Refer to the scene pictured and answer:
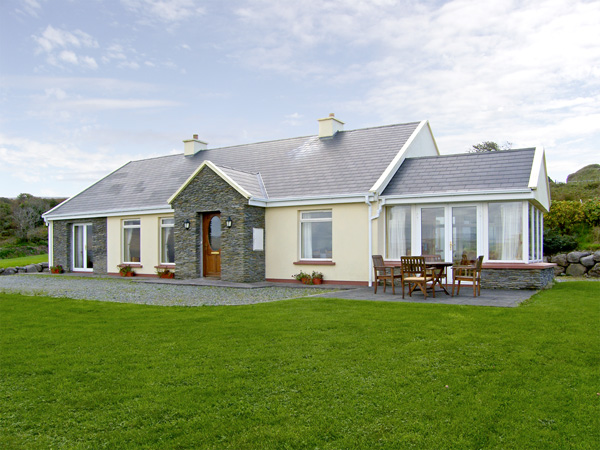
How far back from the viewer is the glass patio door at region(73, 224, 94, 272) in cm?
2264

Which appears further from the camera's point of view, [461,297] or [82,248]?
[82,248]

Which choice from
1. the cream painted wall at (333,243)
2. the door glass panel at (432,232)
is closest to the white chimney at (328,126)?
the cream painted wall at (333,243)

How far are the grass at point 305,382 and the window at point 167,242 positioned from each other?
1065 cm

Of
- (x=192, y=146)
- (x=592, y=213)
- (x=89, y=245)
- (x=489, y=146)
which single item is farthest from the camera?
(x=489, y=146)

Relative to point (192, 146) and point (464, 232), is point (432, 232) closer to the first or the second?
point (464, 232)

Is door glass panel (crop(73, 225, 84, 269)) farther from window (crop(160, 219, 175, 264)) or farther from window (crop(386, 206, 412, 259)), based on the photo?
window (crop(386, 206, 412, 259))

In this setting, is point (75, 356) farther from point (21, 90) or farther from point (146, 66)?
point (146, 66)

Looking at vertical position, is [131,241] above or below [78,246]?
above

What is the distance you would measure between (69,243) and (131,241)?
448cm

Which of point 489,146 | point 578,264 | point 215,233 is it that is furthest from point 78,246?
point 489,146

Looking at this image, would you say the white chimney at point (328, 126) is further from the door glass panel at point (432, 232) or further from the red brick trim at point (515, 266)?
the red brick trim at point (515, 266)

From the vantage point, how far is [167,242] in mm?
19625

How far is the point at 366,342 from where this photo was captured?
6.75 m

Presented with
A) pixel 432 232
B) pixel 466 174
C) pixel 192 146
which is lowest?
pixel 432 232
